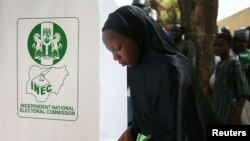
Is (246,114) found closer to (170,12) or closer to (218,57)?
(218,57)

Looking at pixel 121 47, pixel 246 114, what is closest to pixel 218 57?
pixel 246 114

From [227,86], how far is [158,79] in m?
0.27

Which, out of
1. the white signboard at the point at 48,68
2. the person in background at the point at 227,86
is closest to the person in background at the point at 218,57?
the person in background at the point at 227,86

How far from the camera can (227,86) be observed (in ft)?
4.26

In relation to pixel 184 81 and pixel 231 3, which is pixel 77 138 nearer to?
pixel 184 81

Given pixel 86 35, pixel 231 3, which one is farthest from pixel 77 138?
pixel 231 3

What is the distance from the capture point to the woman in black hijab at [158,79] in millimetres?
1233

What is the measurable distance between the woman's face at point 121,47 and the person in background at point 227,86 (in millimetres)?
318

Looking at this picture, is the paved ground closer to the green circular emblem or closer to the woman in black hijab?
the woman in black hijab

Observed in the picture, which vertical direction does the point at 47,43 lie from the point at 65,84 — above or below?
above

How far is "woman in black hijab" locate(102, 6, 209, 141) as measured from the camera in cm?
123

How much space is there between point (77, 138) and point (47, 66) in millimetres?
371

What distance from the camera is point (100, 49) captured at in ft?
4.91

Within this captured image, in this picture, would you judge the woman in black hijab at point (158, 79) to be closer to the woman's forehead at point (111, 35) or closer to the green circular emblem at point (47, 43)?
the woman's forehead at point (111, 35)
